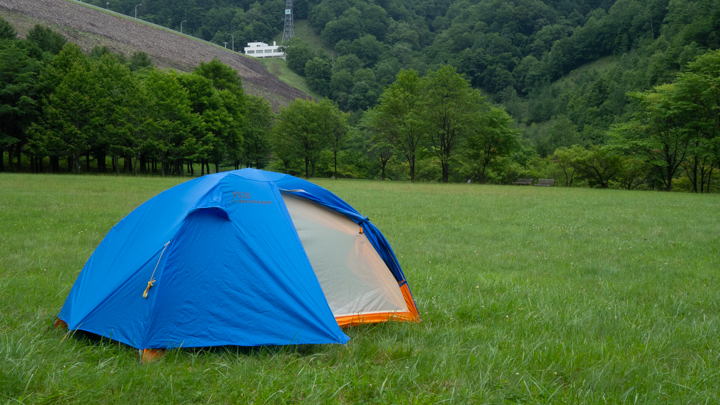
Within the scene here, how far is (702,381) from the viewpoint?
370cm

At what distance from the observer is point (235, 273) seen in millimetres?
4250

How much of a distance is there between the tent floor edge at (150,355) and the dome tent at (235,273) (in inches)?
2.4

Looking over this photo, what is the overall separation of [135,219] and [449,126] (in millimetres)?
41216

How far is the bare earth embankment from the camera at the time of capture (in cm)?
5678

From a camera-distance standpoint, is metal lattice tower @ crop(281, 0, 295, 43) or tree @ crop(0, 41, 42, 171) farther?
metal lattice tower @ crop(281, 0, 295, 43)

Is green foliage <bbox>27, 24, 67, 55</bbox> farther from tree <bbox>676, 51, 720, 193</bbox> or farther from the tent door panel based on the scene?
tree <bbox>676, 51, 720, 193</bbox>

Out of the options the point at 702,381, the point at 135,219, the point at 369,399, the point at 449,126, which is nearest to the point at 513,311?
the point at 702,381

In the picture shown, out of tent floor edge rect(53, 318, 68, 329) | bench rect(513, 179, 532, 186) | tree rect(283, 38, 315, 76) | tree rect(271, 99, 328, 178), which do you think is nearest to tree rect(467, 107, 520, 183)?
bench rect(513, 179, 532, 186)

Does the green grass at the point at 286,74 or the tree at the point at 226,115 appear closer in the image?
the tree at the point at 226,115

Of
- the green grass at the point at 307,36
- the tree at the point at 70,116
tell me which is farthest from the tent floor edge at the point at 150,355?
the green grass at the point at 307,36

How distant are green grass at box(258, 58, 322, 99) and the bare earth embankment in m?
14.0

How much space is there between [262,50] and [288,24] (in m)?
23.8

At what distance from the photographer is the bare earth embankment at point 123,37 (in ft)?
186

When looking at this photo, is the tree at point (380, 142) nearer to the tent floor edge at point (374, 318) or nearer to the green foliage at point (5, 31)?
the green foliage at point (5, 31)
